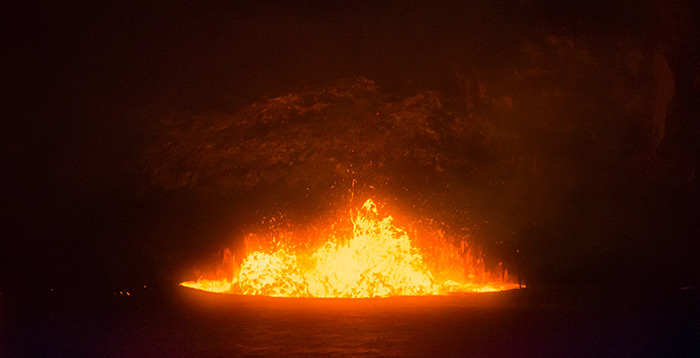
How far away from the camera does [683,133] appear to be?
14.0 metres

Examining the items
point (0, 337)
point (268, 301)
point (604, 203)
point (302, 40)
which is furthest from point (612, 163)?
point (0, 337)

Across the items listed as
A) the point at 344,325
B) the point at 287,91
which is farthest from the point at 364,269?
the point at 344,325

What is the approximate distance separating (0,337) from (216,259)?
275 inches

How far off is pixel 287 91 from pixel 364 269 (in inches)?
127

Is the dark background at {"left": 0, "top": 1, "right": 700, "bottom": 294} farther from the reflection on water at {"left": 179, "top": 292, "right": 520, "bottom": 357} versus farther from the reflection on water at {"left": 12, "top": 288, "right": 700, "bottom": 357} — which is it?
the reflection on water at {"left": 179, "top": 292, "right": 520, "bottom": 357}

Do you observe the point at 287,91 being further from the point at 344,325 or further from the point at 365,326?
the point at 365,326

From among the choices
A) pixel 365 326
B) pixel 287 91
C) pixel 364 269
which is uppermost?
pixel 287 91

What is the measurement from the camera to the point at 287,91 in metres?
13.1

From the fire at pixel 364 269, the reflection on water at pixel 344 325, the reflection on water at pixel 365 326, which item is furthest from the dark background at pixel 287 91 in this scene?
the reflection on water at pixel 344 325

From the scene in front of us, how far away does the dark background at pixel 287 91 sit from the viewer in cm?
1232

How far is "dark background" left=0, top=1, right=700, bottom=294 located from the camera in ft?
40.4

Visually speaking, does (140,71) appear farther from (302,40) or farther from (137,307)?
(137,307)

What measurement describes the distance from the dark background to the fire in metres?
0.88

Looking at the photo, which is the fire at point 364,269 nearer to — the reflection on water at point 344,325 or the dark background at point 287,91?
the dark background at point 287,91
